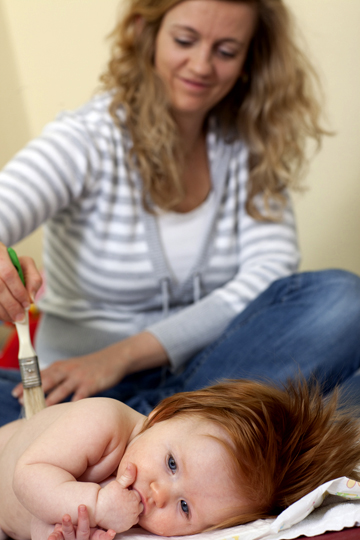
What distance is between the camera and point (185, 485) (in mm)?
678

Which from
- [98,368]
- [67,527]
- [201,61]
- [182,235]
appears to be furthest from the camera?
[182,235]

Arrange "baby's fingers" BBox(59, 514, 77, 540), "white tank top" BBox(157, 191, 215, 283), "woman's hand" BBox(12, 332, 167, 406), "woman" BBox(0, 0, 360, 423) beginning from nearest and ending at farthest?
"baby's fingers" BBox(59, 514, 77, 540)
"woman's hand" BBox(12, 332, 167, 406)
"woman" BBox(0, 0, 360, 423)
"white tank top" BBox(157, 191, 215, 283)

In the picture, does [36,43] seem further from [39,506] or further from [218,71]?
[39,506]

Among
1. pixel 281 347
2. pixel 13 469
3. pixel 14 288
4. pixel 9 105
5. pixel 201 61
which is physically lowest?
pixel 281 347

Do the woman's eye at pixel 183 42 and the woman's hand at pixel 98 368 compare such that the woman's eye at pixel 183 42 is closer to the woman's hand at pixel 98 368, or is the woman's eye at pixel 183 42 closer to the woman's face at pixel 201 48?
the woman's face at pixel 201 48

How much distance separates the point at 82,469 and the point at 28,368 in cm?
19

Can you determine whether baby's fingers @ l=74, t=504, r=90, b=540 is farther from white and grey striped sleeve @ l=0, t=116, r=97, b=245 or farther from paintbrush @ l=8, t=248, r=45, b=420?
white and grey striped sleeve @ l=0, t=116, r=97, b=245

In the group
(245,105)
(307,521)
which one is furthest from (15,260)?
(245,105)

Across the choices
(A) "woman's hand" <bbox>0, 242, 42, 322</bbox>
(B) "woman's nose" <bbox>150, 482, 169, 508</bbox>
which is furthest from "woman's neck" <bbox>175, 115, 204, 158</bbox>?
(B) "woman's nose" <bbox>150, 482, 169, 508</bbox>

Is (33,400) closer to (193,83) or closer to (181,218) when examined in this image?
(181,218)

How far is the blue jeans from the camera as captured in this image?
113 centimetres

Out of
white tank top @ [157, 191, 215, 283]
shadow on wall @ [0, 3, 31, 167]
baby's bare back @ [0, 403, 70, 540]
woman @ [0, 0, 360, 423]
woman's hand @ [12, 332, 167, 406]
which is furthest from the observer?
shadow on wall @ [0, 3, 31, 167]

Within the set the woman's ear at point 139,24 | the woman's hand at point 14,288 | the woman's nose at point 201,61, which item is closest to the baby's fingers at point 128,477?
the woman's hand at point 14,288

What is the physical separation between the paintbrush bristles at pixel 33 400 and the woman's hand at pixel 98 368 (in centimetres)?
19
